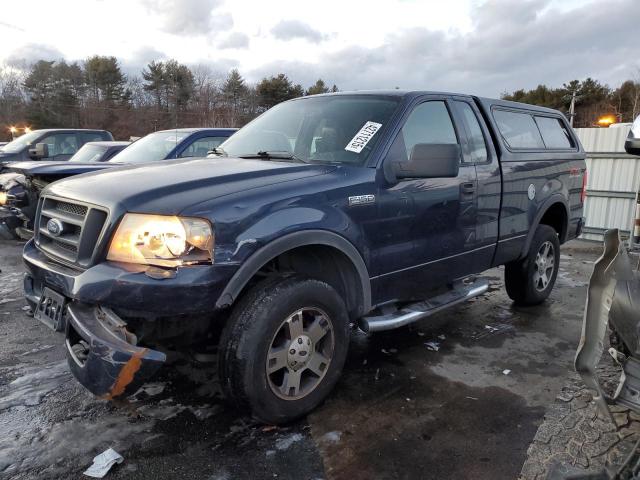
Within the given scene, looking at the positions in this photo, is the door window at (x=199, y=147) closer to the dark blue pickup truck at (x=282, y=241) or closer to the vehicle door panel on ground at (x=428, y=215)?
the dark blue pickup truck at (x=282, y=241)

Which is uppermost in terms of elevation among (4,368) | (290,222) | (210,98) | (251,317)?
(210,98)

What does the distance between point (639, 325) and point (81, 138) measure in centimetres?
1131

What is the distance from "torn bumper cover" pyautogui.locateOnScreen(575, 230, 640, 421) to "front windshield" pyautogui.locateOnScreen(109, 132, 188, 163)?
6.06 m

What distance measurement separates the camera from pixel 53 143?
10422 mm

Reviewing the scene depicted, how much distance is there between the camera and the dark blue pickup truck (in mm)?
2365

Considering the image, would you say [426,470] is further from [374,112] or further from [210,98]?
[210,98]

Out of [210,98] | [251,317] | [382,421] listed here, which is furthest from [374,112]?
[210,98]

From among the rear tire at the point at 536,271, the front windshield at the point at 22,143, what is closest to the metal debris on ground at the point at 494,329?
the rear tire at the point at 536,271

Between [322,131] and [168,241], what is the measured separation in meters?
1.62

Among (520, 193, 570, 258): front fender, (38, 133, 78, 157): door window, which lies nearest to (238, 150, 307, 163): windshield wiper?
(520, 193, 570, 258): front fender

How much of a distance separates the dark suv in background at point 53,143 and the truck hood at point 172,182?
811 cm

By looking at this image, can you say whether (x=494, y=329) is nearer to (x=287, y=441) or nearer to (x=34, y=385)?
(x=287, y=441)

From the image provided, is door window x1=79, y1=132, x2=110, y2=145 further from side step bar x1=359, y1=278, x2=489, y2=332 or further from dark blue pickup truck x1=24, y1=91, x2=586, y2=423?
side step bar x1=359, y1=278, x2=489, y2=332

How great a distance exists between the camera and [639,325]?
2146mm
